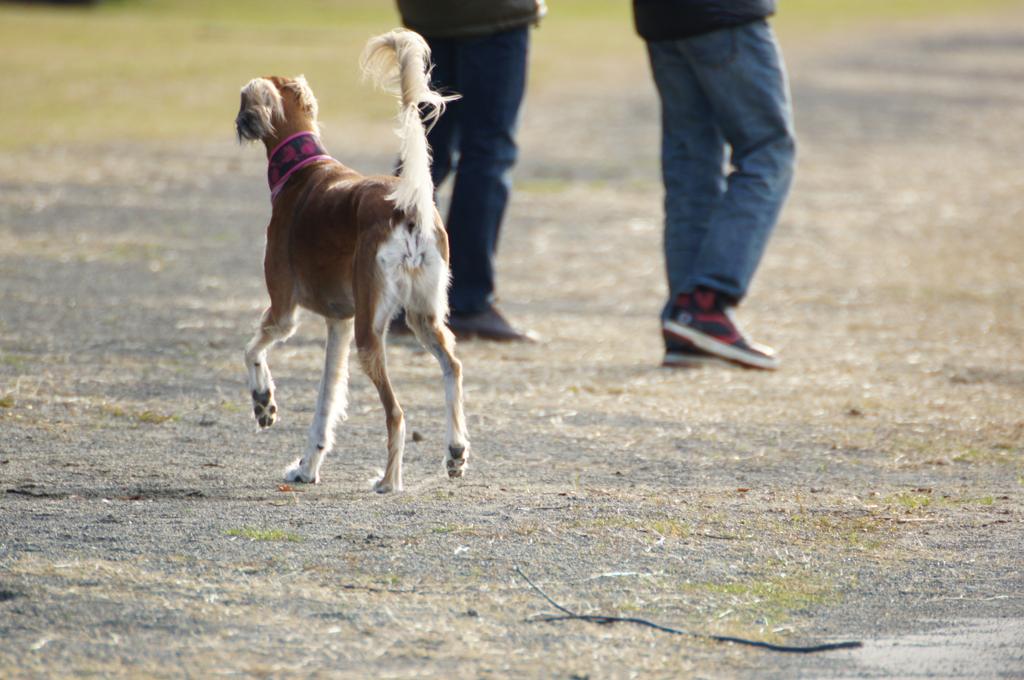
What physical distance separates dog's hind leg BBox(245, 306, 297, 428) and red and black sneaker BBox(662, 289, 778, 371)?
2.08 metres

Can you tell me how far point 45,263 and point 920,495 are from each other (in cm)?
507

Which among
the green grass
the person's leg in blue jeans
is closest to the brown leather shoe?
the person's leg in blue jeans

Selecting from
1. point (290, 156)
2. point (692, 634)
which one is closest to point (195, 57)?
point (290, 156)

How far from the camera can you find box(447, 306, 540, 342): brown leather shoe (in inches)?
221

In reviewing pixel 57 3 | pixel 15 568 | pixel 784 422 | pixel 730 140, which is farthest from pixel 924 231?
pixel 57 3

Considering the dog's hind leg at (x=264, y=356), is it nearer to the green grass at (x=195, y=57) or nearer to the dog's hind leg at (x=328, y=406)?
the dog's hind leg at (x=328, y=406)

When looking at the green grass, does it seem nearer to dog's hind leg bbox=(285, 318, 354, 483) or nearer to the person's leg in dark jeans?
dog's hind leg bbox=(285, 318, 354, 483)

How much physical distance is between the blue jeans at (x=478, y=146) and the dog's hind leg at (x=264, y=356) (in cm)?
185

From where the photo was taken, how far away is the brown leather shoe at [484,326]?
18.5ft

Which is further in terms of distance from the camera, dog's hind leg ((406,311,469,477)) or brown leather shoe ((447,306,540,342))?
brown leather shoe ((447,306,540,342))

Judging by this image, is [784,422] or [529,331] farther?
[529,331]

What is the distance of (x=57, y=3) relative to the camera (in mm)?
32938

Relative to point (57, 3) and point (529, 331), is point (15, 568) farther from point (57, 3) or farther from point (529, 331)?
point (57, 3)

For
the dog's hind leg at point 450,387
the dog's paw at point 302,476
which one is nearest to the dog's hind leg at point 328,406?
the dog's paw at point 302,476
